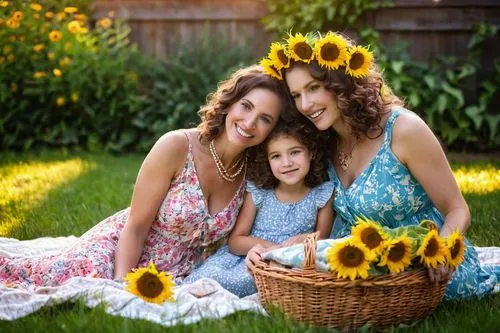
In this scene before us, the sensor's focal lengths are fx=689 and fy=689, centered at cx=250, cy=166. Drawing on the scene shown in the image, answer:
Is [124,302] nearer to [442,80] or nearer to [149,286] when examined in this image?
[149,286]

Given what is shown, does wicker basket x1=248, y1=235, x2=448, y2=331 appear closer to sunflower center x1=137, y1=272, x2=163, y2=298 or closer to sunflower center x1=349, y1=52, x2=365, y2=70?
sunflower center x1=137, y1=272, x2=163, y2=298

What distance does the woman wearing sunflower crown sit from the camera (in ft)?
11.3

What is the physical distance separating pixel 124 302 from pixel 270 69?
4.70 feet

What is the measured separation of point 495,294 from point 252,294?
4.08ft

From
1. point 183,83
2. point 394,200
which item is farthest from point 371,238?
point 183,83

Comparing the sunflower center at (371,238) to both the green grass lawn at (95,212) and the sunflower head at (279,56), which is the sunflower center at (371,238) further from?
the sunflower head at (279,56)

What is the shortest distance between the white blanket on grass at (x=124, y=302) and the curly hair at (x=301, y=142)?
75cm

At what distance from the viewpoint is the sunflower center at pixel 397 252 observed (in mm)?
2814

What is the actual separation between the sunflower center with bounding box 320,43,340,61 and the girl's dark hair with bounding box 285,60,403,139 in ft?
0.21

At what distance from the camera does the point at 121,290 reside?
128 inches

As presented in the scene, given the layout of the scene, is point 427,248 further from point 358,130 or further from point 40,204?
point 40,204

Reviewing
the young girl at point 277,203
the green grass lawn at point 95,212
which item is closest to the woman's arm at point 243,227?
the young girl at point 277,203

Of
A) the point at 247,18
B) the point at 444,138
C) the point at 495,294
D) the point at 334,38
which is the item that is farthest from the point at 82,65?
the point at 495,294

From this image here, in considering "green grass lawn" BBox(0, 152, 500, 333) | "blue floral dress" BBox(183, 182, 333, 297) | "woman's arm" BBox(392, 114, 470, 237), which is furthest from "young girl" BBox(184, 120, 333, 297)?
"green grass lawn" BBox(0, 152, 500, 333)
